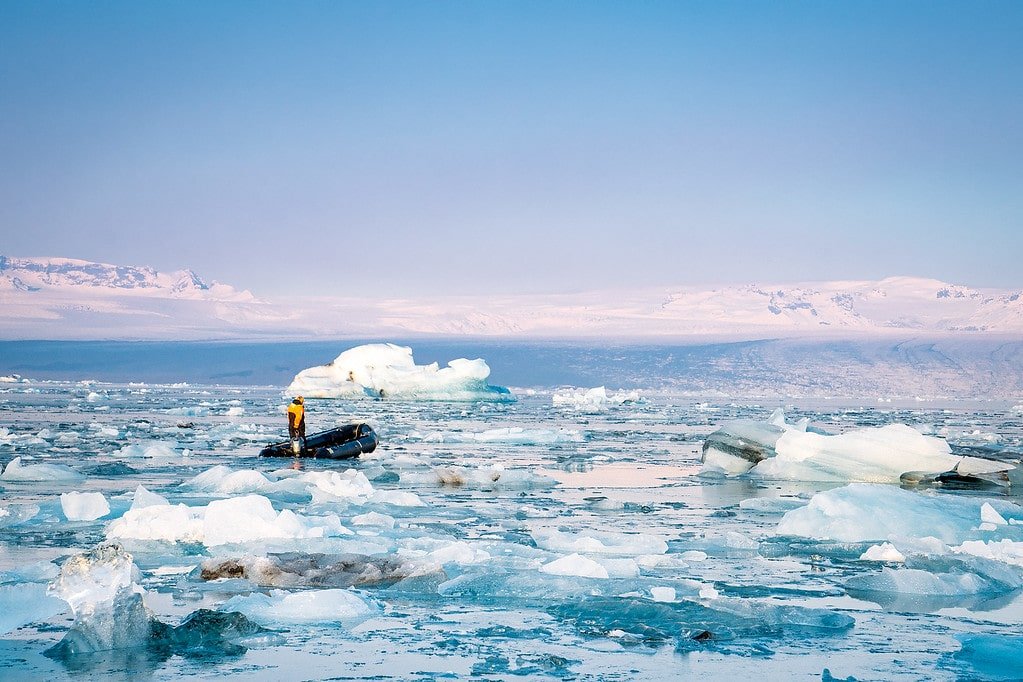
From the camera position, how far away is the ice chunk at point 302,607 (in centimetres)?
495

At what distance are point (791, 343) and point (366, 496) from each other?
119942mm

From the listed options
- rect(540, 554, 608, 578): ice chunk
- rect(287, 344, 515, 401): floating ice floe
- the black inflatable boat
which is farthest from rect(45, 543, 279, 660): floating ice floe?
rect(287, 344, 515, 401): floating ice floe

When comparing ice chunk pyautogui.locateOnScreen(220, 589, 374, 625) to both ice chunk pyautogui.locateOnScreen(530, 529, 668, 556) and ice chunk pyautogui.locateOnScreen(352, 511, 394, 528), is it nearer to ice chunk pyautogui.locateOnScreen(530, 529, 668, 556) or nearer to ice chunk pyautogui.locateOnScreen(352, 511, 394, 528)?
ice chunk pyautogui.locateOnScreen(530, 529, 668, 556)

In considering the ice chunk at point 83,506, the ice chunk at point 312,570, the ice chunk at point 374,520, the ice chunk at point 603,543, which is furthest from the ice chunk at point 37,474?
the ice chunk at point 603,543

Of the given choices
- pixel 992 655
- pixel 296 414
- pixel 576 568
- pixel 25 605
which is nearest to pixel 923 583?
pixel 992 655

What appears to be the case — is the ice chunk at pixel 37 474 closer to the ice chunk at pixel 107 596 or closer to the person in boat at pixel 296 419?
the person in boat at pixel 296 419

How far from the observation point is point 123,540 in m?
7.23

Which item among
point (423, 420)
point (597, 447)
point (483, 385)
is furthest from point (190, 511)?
point (483, 385)

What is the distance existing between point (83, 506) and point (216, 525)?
1724 millimetres

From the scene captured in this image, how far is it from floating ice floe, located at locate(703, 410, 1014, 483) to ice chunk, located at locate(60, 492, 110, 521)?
27.8 ft

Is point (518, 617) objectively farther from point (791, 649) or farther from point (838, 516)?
point (838, 516)

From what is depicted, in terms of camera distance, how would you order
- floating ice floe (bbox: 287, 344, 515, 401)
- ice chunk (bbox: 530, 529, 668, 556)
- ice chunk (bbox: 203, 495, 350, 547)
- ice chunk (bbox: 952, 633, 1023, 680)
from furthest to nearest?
floating ice floe (bbox: 287, 344, 515, 401) → ice chunk (bbox: 203, 495, 350, 547) → ice chunk (bbox: 530, 529, 668, 556) → ice chunk (bbox: 952, 633, 1023, 680)

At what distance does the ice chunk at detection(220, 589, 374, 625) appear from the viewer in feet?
16.2

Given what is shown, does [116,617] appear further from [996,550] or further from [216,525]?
[996,550]
